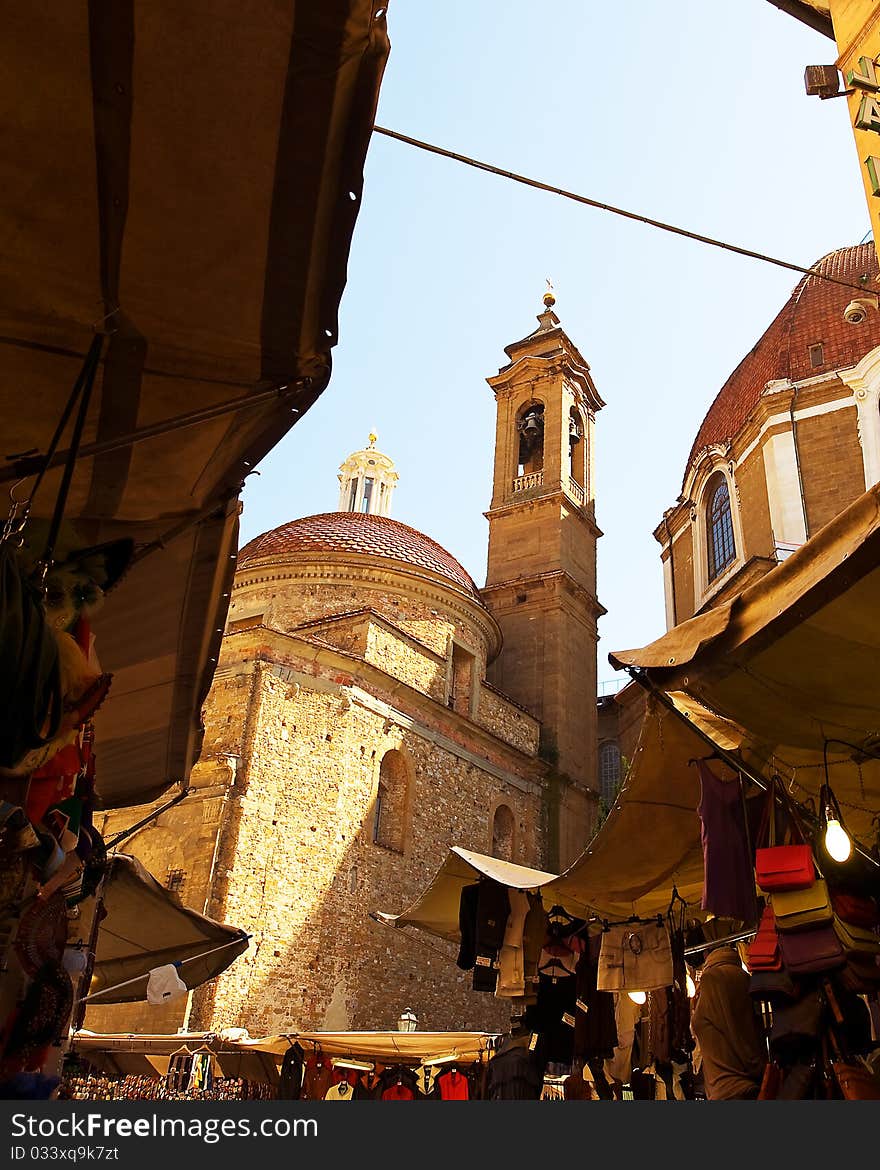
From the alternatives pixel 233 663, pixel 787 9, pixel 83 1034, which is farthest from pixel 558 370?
pixel 83 1034

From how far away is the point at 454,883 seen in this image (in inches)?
305

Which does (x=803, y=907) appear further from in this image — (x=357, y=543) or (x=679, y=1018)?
(x=357, y=543)

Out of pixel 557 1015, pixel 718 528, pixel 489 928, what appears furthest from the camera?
pixel 718 528

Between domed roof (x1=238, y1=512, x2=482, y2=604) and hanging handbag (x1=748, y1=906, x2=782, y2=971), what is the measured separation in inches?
646

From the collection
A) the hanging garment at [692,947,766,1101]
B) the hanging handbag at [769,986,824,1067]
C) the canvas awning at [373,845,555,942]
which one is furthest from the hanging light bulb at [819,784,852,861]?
the canvas awning at [373,845,555,942]

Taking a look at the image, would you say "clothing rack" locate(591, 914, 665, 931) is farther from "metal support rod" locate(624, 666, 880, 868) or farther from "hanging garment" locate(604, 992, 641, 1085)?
"metal support rod" locate(624, 666, 880, 868)

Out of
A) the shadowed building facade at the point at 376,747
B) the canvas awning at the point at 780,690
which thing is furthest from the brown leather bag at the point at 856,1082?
the shadowed building facade at the point at 376,747

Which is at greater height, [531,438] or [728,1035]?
[531,438]

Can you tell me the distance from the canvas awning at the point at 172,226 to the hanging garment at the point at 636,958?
16.3ft

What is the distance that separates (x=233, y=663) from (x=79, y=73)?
13.9 metres

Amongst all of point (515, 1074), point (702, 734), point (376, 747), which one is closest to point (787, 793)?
point (702, 734)

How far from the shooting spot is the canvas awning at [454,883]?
23.1 ft

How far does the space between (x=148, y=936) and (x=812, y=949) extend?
5.12 metres

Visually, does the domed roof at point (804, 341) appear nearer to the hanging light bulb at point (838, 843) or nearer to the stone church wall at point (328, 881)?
the stone church wall at point (328, 881)
